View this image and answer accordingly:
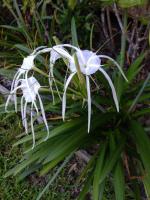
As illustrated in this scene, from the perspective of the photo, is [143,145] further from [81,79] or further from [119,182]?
[81,79]

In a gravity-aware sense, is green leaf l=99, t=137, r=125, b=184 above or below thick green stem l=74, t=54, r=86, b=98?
below

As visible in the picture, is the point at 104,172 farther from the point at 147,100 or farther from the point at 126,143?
the point at 147,100

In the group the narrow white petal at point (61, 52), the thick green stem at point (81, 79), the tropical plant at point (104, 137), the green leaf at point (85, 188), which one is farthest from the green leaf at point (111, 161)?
the narrow white petal at point (61, 52)

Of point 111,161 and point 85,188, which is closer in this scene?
point 111,161

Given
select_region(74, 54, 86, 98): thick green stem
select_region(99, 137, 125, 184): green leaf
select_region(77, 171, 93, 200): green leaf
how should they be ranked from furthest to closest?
select_region(77, 171, 93, 200): green leaf < select_region(99, 137, 125, 184): green leaf < select_region(74, 54, 86, 98): thick green stem

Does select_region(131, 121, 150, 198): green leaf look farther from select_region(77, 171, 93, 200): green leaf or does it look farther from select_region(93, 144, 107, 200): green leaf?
select_region(77, 171, 93, 200): green leaf

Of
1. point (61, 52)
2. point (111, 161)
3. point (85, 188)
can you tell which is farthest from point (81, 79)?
point (85, 188)

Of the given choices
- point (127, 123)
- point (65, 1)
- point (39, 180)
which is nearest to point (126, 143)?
point (127, 123)

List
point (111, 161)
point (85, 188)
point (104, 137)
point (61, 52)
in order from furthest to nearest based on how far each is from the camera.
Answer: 1. point (104, 137)
2. point (85, 188)
3. point (111, 161)
4. point (61, 52)

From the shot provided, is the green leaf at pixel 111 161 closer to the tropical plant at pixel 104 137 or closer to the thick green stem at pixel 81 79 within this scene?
the tropical plant at pixel 104 137

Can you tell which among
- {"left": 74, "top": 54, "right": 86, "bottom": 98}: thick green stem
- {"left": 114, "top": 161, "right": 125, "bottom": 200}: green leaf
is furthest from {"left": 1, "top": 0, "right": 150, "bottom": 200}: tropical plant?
{"left": 74, "top": 54, "right": 86, "bottom": 98}: thick green stem

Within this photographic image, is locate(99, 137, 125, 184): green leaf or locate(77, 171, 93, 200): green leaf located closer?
locate(99, 137, 125, 184): green leaf
